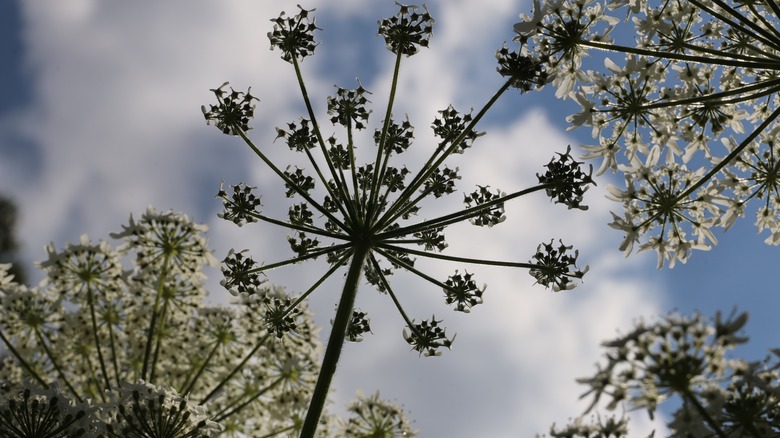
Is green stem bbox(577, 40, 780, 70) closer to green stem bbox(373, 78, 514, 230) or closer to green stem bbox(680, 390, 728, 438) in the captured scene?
green stem bbox(373, 78, 514, 230)

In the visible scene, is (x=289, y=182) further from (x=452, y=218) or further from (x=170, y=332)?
(x=170, y=332)

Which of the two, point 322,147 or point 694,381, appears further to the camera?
point 322,147

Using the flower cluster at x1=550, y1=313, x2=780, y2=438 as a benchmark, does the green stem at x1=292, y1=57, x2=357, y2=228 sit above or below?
above

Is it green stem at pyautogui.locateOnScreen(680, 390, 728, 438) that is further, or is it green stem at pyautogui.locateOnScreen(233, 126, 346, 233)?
green stem at pyautogui.locateOnScreen(233, 126, 346, 233)

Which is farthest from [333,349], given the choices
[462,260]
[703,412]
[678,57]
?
[678,57]

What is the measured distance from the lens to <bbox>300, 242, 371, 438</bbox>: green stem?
347 inches

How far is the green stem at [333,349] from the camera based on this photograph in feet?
28.9

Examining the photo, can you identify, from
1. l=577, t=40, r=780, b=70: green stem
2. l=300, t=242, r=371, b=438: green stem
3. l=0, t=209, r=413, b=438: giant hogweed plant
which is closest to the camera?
l=300, t=242, r=371, b=438: green stem

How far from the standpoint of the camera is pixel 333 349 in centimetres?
933

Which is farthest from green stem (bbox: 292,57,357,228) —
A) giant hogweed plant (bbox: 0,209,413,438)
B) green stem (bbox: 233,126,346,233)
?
giant hogweed plant (bbox: 0,209,413,438)

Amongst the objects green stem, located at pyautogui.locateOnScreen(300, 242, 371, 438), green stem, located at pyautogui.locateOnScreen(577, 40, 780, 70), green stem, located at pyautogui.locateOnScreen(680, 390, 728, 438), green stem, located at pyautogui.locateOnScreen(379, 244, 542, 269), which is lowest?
green stem, located at pyautogui.locateOnScreen(680, 390, 728, 438)

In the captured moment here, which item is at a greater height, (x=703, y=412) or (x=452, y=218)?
(x=452, y=218)

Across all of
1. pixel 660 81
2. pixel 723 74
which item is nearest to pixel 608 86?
pixel 660 81

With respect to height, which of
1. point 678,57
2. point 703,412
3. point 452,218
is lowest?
point 703,412
